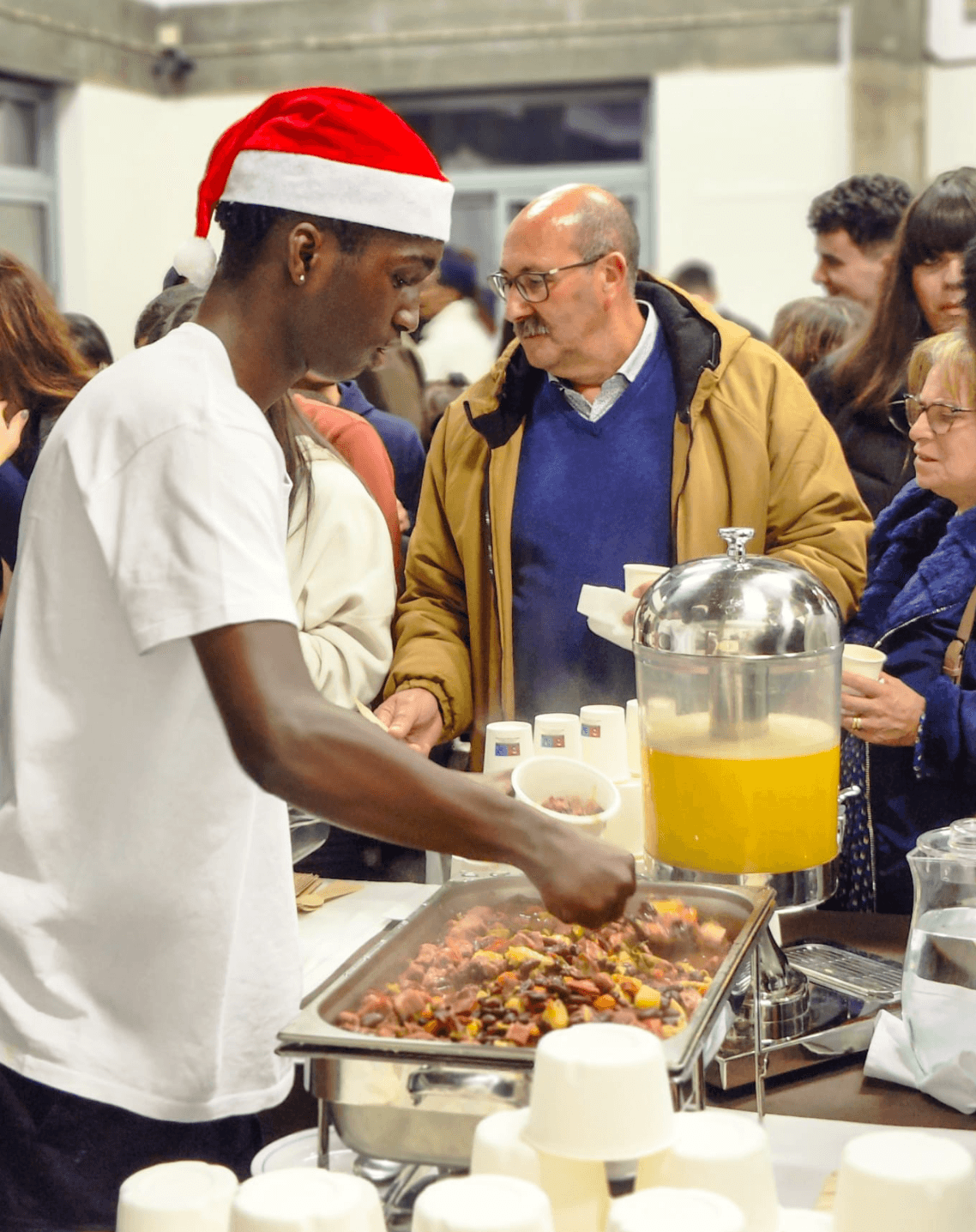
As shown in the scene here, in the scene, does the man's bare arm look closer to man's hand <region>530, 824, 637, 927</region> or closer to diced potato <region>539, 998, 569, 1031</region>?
man's hand <region>530, 824, 637, 927</region>

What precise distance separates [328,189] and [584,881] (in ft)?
1.97

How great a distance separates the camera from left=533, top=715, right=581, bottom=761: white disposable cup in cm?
195

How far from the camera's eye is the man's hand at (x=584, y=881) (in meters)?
1.18

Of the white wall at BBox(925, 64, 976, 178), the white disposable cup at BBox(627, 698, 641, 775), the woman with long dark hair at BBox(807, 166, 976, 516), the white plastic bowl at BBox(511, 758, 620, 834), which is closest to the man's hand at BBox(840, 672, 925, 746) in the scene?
the white disposable cup at BBox(627, 698, 641, 775)

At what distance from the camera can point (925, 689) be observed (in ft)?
6.93

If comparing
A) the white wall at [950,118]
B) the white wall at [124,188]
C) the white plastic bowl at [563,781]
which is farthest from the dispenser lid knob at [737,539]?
the white wall at [124,188]

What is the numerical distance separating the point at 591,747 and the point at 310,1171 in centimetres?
103

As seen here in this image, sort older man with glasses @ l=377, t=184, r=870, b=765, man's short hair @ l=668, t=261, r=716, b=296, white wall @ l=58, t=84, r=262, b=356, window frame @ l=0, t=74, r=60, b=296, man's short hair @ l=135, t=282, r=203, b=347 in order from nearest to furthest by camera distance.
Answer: man's short hair @ l=135, t=282, r=203, b=347
older man with glasses @ l=377, t=184, r=870, b=765
man's short hair @ l=668, t=261, r=716, b=296
window frame @ l=0, t=74, r=60, b=296
white wall @ l=58, t=84, r=262, b=356

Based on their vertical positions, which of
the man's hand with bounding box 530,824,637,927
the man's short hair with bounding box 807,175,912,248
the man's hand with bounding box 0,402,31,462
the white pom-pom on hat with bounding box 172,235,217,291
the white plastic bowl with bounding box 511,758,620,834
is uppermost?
the man's short hair with bounding box 807,175,912,248

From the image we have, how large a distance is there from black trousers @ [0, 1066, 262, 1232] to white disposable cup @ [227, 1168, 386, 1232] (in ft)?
1.12

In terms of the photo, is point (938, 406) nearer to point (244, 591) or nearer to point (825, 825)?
point (825, 825)

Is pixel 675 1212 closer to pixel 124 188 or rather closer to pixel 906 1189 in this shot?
pixel 906 1189

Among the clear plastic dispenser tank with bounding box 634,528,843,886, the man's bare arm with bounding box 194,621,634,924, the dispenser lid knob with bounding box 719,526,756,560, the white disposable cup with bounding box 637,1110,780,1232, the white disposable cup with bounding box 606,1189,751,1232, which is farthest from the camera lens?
the dispenser lid knob with bounding box 719,526,756,560

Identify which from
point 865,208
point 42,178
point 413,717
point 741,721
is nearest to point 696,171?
point 42,178
